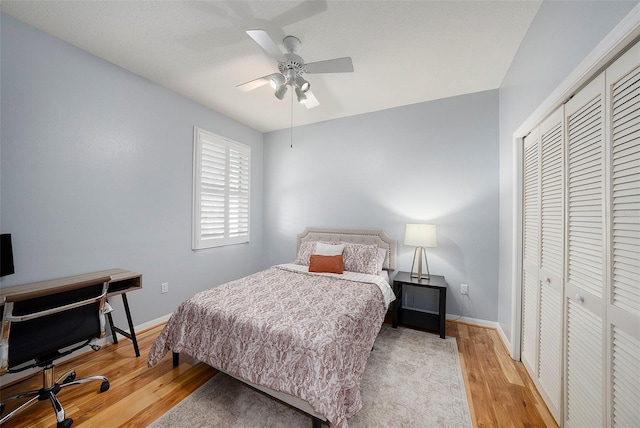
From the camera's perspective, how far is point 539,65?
167 cm

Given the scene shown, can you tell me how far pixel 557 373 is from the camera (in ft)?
4.77

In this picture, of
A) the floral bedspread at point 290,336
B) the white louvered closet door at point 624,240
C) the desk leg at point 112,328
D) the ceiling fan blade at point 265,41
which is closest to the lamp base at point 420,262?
the floral bedspread at point 290,336

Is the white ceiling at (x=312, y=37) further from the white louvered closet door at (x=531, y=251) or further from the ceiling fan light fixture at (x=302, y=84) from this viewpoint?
the white louvered closet door at (x=531, y=251)

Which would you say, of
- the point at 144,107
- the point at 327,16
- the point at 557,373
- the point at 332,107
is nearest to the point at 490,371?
the point at 557,373

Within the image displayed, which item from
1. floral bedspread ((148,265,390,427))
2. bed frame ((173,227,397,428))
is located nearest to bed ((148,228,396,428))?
floral bedspread ((148,265,390,427))

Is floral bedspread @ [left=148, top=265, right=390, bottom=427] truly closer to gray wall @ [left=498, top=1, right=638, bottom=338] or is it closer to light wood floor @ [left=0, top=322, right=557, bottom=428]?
light wood floor @ [left=0, top=322, right=557, bottom=428]

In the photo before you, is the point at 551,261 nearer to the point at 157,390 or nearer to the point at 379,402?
the point at 379,402

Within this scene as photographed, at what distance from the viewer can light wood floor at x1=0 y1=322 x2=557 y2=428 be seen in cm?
150

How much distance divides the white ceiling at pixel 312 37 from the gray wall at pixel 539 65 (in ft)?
0.67

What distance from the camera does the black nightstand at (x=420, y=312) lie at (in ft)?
8.34

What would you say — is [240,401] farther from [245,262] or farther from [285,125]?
[285,125]

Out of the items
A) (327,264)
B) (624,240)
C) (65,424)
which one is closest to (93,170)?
(65,424)

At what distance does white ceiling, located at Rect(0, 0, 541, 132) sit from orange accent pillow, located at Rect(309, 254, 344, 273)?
203cm

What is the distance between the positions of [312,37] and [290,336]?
7.47 feet
